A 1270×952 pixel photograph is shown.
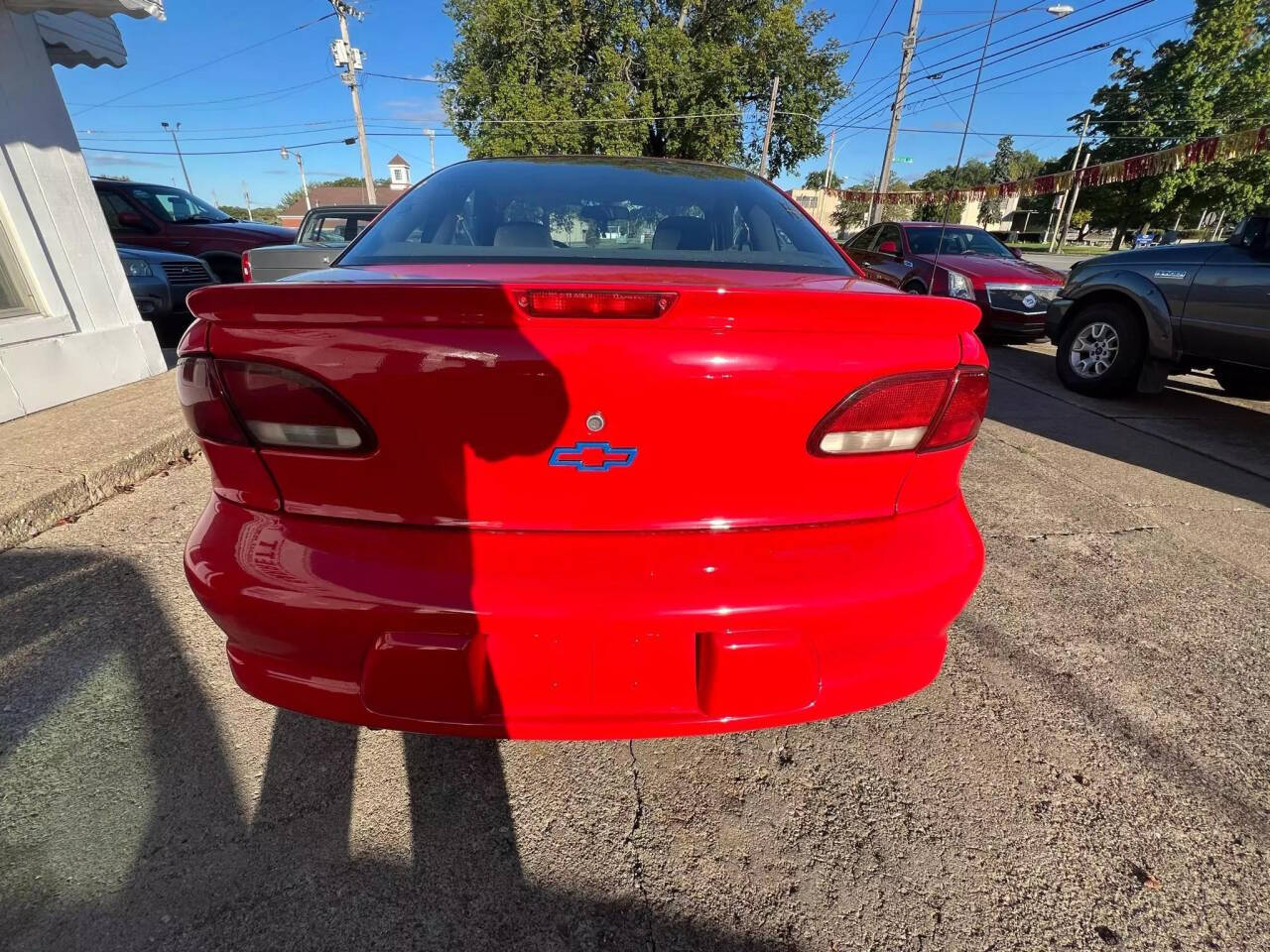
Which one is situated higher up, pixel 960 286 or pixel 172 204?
pixel 172 204

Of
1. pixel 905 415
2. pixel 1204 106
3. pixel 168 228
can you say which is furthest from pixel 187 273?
pixel 1204 106

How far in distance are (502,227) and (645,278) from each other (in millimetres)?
870

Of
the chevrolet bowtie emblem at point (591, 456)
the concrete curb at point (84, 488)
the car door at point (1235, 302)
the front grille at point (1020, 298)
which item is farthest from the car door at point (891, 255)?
the chevrolet bowtie emblem at point (591, 456)

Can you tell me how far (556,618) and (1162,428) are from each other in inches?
217

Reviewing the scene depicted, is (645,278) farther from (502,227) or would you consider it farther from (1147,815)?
(1147,815)

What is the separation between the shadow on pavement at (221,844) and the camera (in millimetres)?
1275

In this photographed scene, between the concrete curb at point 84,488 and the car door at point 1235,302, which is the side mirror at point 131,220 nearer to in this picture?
the concrete curb at point 84,488

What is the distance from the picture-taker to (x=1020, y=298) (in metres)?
6.99

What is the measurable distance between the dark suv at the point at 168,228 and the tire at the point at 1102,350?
9895 mm

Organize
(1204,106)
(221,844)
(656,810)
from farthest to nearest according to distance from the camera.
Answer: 1. (1204,106)
2. (656,810)
3. (221,844)

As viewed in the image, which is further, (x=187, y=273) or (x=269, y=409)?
(x=187, y=273)

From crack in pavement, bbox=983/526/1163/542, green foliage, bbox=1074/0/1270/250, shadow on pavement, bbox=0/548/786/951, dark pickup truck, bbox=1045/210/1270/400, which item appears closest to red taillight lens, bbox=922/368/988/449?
shadow on pavement, bbox=0/548/786/951

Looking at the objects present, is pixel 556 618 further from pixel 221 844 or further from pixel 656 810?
pixel 221 844

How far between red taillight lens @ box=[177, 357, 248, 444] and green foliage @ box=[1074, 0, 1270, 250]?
3965 centimetres
